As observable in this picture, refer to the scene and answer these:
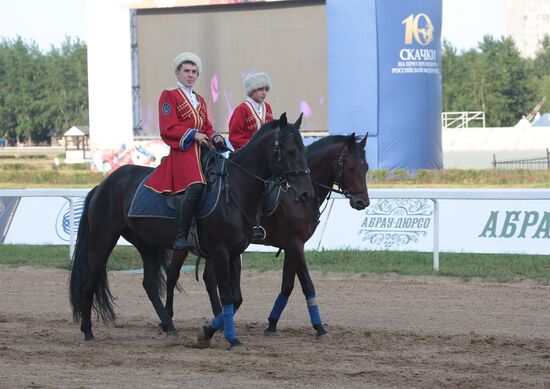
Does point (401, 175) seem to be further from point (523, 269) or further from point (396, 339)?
point (396, 339)

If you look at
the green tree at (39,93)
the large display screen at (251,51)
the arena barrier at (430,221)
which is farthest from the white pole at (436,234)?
the green tree at (39,93)

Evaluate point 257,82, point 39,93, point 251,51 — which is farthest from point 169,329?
point 39,93

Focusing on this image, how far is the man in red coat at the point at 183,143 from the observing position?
27.7 ft

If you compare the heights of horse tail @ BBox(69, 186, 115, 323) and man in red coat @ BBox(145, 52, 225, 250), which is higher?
man in red coat @ BBox(145, 52, 225, 250)

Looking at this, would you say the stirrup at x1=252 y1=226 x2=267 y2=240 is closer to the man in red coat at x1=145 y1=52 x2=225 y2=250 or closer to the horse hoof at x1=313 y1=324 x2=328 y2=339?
the man in red coat at x1=145 y1=52 x2=225 y2=250

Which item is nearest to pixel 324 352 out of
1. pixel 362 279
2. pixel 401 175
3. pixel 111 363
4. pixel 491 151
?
pixel 111 363

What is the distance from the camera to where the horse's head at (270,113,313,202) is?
7.89m

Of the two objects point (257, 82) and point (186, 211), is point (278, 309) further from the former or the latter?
point (257, 82)

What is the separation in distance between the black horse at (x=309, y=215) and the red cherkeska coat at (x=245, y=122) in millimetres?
546

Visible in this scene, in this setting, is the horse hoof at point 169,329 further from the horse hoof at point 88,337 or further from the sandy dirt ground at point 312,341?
the horse hoof at point 88,337

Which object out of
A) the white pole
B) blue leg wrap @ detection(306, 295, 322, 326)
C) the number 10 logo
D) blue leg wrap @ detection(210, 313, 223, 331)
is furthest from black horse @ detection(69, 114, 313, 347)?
the number 10 logo

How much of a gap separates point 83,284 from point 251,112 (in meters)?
2.24

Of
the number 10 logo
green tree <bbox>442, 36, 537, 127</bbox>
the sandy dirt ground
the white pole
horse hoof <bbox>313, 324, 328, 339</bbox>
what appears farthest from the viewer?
green tree <bbox>442, 36, 537, 127</bbox>

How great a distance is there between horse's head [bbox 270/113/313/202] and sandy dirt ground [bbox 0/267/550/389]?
1323mm
